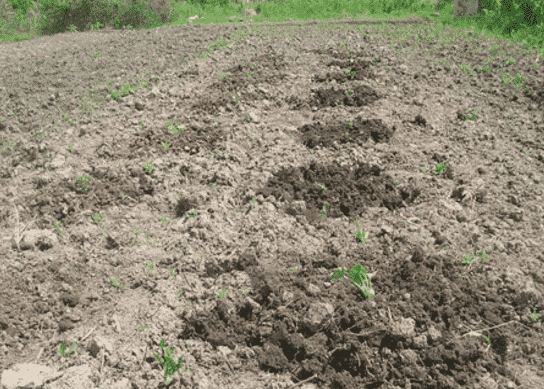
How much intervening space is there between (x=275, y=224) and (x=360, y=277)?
0.79 m

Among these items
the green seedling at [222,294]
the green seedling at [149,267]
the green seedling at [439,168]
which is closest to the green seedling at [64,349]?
the green seedling at [149,267]

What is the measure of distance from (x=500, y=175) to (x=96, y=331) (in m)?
3.19

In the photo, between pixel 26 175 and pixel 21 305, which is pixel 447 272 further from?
pixel 26 175

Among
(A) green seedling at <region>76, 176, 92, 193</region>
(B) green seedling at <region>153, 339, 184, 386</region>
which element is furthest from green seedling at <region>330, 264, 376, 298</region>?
(A) green seedling at <region>76, 176, 92, 193</region>

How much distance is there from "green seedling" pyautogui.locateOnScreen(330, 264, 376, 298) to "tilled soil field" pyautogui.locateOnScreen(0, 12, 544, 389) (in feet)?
0.04

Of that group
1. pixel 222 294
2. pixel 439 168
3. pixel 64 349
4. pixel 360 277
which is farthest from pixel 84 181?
pixel 439 168

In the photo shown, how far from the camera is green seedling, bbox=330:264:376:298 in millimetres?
2572

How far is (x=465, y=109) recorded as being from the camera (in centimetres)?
448

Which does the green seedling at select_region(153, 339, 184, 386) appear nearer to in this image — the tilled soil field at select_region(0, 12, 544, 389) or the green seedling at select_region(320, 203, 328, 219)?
the tilled soil field at select_region(0, 12, 544, 389)

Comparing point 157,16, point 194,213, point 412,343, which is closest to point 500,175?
point 412,343

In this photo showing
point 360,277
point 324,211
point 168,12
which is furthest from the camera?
point 168,12

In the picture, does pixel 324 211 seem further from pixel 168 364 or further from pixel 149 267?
pixel 168 364

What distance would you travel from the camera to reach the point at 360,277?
2621 mm

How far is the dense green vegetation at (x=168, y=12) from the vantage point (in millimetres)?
7879
